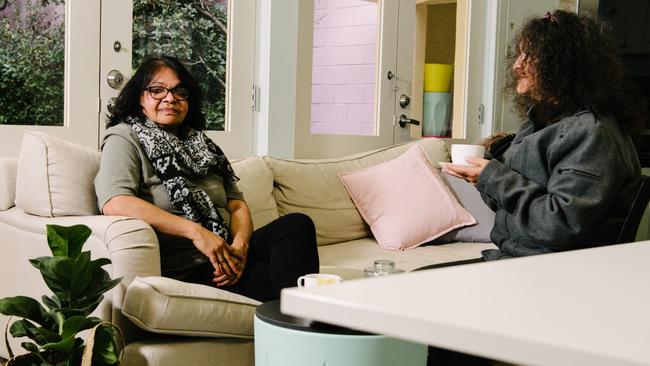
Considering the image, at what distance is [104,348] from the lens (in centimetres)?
200

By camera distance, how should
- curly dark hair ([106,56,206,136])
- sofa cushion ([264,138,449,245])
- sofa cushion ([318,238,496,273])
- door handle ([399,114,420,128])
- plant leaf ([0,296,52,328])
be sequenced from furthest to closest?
door handle ([399,114,420,128])
sofa cushion ([264,138,449,245])
sofa cushion ([318,238,496,273])
curly dark hair ([106,56,206,136])
plant leaf ([0,296,52,328])

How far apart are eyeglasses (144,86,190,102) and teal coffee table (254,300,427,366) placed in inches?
41.7

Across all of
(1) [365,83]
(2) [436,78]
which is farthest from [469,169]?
(2) [436,78]

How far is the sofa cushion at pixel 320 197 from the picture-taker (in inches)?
130

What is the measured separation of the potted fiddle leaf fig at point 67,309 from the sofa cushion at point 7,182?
0.64m

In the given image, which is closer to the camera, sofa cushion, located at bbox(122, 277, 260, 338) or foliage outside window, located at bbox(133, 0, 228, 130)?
sofa cushion, located at bbox(122, 277, 260, 338)

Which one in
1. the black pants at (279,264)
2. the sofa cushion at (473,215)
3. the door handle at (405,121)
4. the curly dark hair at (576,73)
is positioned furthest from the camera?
the door handle at (405,121)

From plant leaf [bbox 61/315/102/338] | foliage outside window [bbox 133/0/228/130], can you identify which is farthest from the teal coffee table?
foliage outside window [bbox 133/0/228/130]

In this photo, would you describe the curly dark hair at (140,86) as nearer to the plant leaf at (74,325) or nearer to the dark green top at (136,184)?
the dark green top at (136,184)

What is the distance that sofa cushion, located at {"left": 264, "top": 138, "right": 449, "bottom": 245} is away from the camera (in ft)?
10.8

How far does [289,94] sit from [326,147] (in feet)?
1.47

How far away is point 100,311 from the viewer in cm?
221

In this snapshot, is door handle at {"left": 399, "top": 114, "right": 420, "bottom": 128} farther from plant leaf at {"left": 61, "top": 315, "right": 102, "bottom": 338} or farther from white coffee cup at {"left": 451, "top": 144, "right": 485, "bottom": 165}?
plant leaf at {"left": 61, "top": 315, "right": 102, "bottom": 338}

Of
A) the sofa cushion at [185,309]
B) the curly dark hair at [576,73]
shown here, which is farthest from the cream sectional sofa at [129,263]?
the curly dark hair at [576,73]
